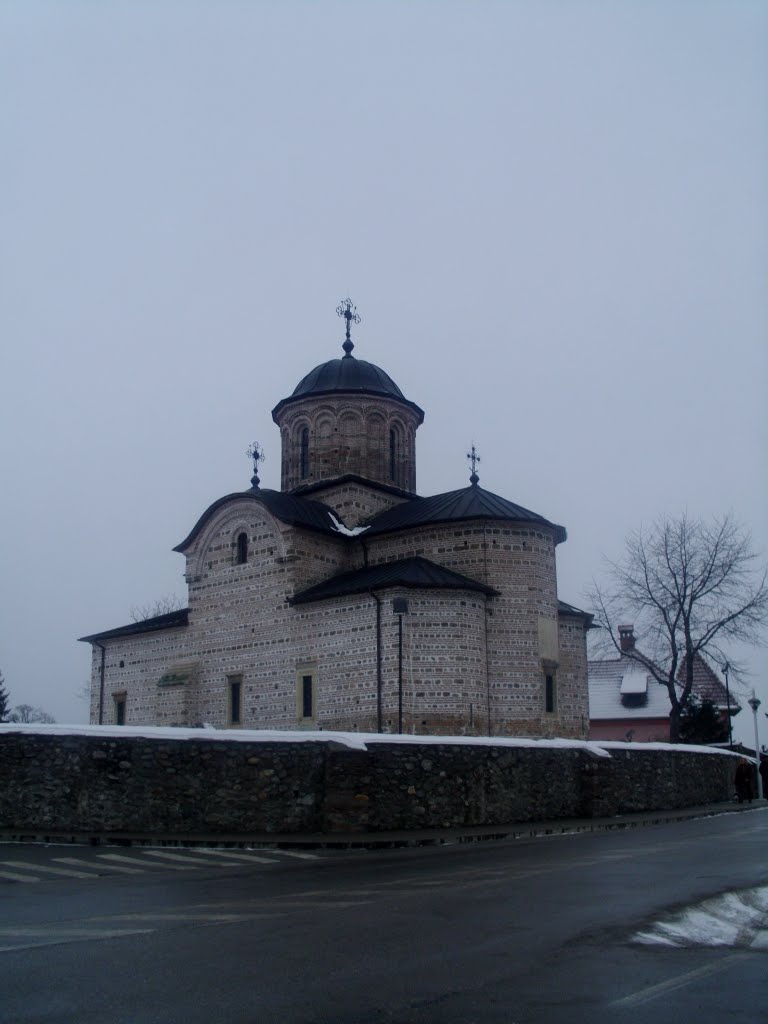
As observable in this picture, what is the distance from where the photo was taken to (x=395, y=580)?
25.1 metres

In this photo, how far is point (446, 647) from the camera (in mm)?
25172

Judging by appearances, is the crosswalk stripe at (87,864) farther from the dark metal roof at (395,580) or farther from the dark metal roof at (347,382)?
the dark metal roof at (347,382)

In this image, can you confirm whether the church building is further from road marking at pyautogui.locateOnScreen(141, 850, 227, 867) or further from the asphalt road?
the asphalt road

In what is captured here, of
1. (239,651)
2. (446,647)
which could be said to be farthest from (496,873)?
(239,651)

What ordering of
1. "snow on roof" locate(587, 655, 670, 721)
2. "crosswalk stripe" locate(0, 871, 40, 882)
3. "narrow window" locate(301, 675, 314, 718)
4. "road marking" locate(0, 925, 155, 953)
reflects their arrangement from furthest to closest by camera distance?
"snow on roof" locate(587, 655, 670, 721) < "narrow window" locate(301, 675, 314, 718) < "crosswalk stripe" locate(0, 871, 40, 882) < "road marking" locate(0, 925, 155, 953)

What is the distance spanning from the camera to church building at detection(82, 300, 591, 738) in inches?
995

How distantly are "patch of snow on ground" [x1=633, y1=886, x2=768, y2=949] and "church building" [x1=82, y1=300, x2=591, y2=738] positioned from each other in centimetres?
1524

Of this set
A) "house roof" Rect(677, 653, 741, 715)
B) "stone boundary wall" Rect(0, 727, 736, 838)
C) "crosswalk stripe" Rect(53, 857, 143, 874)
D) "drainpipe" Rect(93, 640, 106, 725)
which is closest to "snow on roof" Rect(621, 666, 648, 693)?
"house roof" Rect(677, 653, 741, 715)

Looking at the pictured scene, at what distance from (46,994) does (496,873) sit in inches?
249

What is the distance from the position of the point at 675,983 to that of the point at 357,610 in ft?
67.9


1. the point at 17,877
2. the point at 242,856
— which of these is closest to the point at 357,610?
the point at 242,856

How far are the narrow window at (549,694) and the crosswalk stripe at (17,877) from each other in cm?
1760

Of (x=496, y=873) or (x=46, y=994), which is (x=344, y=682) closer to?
(x=496, y=873)

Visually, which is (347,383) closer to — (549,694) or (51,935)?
(549,694)
